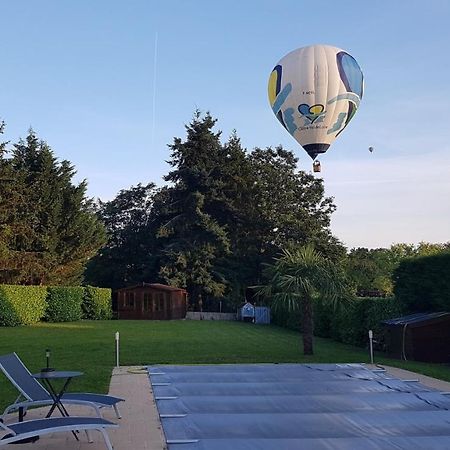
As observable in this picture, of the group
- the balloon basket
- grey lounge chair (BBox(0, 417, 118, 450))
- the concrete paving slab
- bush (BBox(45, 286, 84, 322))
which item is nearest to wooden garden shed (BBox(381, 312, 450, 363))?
the balloon basket

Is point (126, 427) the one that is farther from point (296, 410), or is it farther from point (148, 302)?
point (148, 302)

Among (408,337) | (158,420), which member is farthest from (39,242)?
(158,420)

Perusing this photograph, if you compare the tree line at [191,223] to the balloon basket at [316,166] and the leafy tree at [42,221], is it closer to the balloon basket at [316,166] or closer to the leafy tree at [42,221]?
the leafy tree at [42,221]

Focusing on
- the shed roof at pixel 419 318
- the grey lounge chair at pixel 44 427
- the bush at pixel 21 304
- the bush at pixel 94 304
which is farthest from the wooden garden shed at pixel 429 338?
the bush at pixel 94 304

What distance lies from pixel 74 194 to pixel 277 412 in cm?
3531

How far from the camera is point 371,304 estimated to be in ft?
59.1

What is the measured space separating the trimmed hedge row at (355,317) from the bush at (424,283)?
1.34ft

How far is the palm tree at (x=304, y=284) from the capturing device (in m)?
14.6

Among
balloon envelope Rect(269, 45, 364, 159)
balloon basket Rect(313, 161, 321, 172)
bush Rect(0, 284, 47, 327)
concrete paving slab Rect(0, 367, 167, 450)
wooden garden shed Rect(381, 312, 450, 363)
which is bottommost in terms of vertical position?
concrete paving slab Rect(0, 367, 167, 450)

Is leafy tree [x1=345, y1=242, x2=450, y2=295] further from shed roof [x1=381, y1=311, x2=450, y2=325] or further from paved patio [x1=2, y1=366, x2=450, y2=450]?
paved patio [x1=2, y1=366, x2=450, y2=450]

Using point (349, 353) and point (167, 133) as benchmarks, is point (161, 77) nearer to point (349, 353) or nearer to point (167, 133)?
point (349, 353)

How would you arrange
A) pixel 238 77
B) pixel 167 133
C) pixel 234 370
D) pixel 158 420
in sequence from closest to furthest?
pixel 158 420 → pixel 234 370 → pixel 238 77 → pixel 167 133

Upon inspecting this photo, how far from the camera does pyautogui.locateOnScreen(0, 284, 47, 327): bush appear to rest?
27.6 meters

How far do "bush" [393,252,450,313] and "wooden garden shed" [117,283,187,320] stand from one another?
22919 mm
